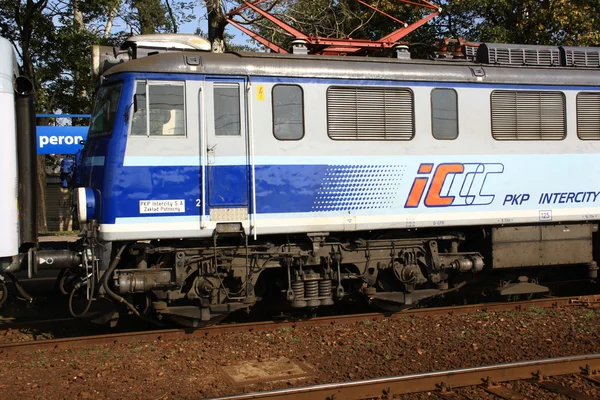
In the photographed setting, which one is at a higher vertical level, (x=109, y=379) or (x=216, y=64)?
(x=216, y=64)

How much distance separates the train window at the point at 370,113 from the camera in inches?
335

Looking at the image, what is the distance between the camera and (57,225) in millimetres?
28672

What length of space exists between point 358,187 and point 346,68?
1690 mm

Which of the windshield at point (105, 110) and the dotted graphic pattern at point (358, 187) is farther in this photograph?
the dotted graphic pattern at point (358, 187)

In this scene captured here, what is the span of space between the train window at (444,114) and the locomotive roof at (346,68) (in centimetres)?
22

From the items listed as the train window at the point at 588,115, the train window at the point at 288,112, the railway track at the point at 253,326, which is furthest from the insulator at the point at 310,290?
the train window at the point at 588,115

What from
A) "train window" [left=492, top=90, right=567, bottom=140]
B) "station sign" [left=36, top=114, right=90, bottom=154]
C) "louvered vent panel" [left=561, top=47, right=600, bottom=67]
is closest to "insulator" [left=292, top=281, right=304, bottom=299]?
"train window" [left=492, top=90, right=567, bottom=140]

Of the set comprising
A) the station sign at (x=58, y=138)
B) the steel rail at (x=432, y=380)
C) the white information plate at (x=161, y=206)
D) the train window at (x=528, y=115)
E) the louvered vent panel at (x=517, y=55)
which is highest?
the louvered vent panel at (x=517, y=55)

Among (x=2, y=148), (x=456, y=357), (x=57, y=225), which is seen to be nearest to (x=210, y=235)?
(x=2, y=148)

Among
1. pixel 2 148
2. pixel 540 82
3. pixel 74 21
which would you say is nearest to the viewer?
pixel 2 148

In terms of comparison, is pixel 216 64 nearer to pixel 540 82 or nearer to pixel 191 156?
pixel 191 156

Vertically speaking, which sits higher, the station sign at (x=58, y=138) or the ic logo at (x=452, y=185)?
the station sign at (x=58, y=138)

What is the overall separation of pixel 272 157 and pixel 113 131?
2.09 m

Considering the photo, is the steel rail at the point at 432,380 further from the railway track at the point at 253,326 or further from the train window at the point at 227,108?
the train window at the point at 227,108
